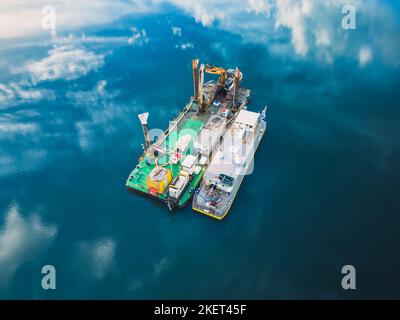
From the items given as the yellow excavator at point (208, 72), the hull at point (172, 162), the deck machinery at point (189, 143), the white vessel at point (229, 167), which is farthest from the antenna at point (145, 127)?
the yellow excavator at point (208, 72)

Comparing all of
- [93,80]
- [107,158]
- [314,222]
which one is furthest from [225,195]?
[93,80]

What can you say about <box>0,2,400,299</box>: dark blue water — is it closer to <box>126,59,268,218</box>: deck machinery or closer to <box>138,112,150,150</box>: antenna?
<box>126,59,268,218</box>: deck machinery

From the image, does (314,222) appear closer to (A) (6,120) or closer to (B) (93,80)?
(B) (93,80)

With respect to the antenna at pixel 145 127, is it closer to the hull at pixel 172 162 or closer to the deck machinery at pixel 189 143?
the deck machinery at pixel 189 143

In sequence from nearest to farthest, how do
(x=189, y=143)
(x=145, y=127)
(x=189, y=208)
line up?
1. (x=189, y=208)
2. (x=145, y=127)
3. (x=189, y=143)

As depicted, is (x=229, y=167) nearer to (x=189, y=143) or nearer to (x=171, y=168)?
(x=189, y=143)

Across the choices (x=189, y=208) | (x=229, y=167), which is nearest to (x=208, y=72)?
(x=229, y=167)
